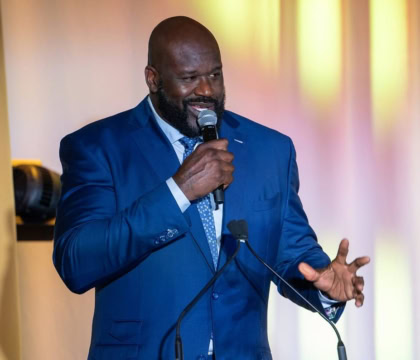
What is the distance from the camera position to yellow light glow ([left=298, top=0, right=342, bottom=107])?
14.4 ft

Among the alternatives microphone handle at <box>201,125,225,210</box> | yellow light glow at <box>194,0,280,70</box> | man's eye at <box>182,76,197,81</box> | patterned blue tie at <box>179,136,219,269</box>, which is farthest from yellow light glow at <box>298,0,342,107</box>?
microphone handle at <box>201,125,225,210</box>

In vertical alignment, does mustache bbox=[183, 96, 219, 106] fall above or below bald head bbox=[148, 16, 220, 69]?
below

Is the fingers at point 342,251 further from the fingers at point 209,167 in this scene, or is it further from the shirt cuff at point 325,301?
the fingers at point 209,167

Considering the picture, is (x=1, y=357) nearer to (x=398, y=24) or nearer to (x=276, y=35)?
(x=276, y=35)

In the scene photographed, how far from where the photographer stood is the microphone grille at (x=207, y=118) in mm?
2330

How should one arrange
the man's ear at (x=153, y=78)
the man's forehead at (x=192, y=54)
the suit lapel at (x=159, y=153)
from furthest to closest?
the man's ear at (x=153, y=78) → the man's forehead at (x=192, y=54) → the suit lapel at (x=159, y=153)

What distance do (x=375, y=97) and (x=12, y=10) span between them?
5.95 feet

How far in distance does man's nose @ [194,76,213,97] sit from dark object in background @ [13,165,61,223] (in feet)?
4.99

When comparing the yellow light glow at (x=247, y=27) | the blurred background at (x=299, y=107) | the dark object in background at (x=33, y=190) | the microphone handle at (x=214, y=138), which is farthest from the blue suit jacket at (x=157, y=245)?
the yellow light glow at (x=247, y=27)

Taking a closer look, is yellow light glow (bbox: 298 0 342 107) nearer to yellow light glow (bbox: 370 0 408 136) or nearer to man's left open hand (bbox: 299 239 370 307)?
yellow light glow (bbox: 370 0 408 136)

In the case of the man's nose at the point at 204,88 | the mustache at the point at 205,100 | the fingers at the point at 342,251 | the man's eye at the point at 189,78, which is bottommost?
Result: the fingers at the point at 342,251

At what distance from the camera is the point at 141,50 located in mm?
4223

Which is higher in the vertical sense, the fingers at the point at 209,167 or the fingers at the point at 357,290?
the fingers at the point at 209,167

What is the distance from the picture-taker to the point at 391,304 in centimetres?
437
